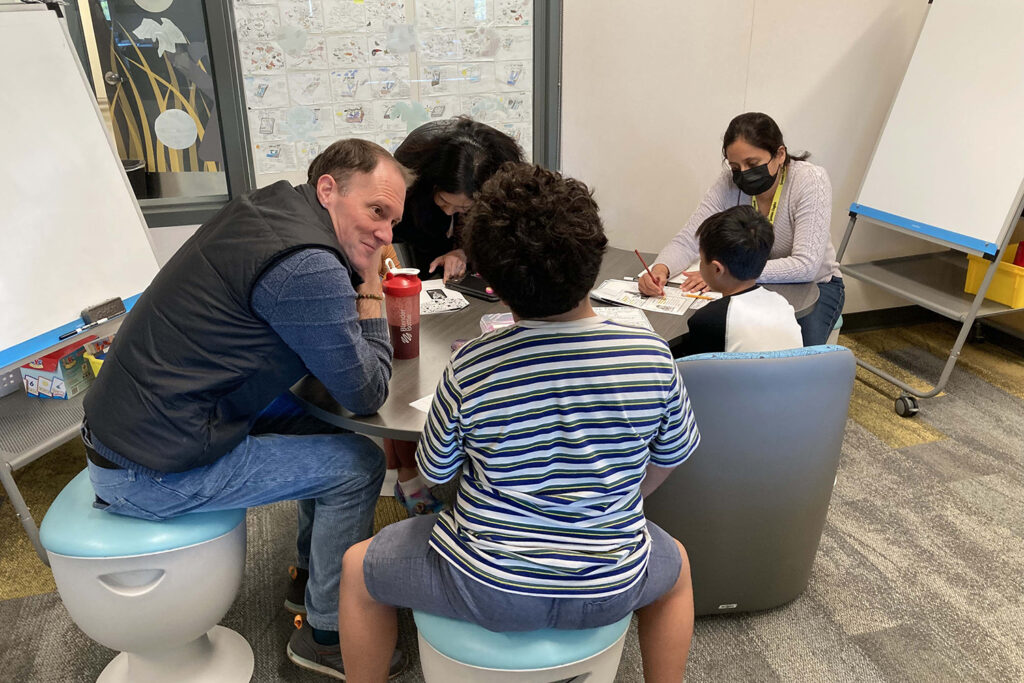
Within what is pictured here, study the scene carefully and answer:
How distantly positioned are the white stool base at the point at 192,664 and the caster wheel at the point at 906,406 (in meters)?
2.43

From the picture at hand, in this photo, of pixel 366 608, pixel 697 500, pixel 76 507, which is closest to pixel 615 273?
pixel 697 500

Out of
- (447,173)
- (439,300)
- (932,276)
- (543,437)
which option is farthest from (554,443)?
(932,276)

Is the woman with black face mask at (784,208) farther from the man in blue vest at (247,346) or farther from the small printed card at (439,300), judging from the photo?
the man in blue vest at (247,346)

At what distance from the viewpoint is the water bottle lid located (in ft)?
5.26

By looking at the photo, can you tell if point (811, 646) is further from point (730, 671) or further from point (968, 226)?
point (968, 226)

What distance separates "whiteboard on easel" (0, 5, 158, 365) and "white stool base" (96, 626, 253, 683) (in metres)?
0.80

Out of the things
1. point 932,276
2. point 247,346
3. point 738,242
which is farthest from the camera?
point 932,276

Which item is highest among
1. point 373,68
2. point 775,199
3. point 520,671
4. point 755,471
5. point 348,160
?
point 373,68

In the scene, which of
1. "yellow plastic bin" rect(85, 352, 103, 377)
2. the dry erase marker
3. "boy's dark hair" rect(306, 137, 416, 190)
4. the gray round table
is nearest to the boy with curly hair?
the gray round table

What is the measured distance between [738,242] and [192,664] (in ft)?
5.23

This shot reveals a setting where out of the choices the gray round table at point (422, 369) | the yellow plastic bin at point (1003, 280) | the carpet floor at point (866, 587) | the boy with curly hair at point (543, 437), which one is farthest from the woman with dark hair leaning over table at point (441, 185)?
the yellow plastic bin at point (1003, 280)

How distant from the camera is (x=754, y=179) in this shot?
2.44 m

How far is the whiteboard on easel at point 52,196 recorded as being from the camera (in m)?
1.96

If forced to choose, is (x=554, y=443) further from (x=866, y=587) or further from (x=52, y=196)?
(x=52, y=196)
